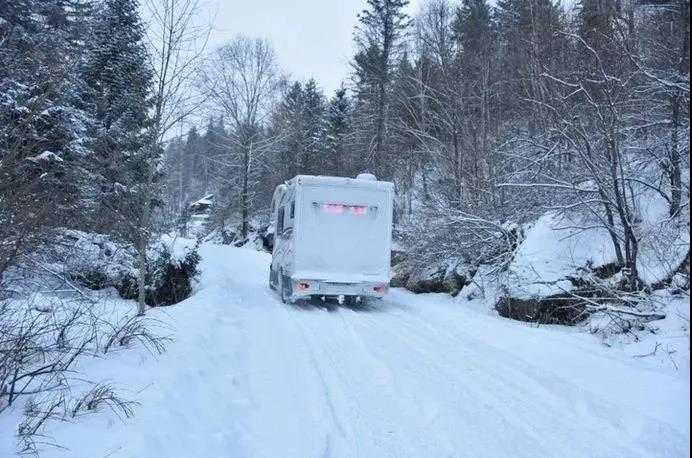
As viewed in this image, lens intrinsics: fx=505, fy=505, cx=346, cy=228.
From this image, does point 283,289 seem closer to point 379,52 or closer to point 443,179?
point 443,179

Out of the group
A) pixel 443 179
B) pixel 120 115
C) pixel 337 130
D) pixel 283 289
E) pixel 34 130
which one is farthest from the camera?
pixel 337 130

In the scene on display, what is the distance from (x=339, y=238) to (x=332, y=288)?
1158 mm

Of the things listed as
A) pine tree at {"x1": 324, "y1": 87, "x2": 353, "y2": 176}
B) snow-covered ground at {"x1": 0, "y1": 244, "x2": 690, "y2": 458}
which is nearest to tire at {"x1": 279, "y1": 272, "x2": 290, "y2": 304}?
snow-covered ground at {"x1": 0, "y1": 244, "x2": 690, "y2": 458}

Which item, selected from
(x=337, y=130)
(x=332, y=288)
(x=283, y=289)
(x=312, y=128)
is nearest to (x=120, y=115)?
(x=283, y=289)

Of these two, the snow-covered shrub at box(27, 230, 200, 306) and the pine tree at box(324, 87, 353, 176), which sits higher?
the pine tree at box(324, 87, 353, 176)

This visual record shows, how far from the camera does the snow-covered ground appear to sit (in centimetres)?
410

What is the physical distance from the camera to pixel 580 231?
1056 centimetres

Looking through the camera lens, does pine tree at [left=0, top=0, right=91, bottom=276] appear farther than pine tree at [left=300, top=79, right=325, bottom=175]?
No

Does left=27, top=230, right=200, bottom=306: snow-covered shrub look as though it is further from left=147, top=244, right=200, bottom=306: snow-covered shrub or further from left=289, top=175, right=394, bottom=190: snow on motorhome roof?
left=289, top=175, right=394, bottom=190: snow on motorhome roof

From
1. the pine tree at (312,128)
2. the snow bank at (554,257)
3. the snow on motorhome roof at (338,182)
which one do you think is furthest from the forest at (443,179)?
the pine tree at (312,128)

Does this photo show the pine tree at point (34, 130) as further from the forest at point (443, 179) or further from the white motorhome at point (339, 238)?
the white motorhome at point (339, 238)

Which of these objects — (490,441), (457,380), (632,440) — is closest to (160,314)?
(457,380)

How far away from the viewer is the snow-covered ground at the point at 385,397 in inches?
161

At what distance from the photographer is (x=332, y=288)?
37.7 feet
